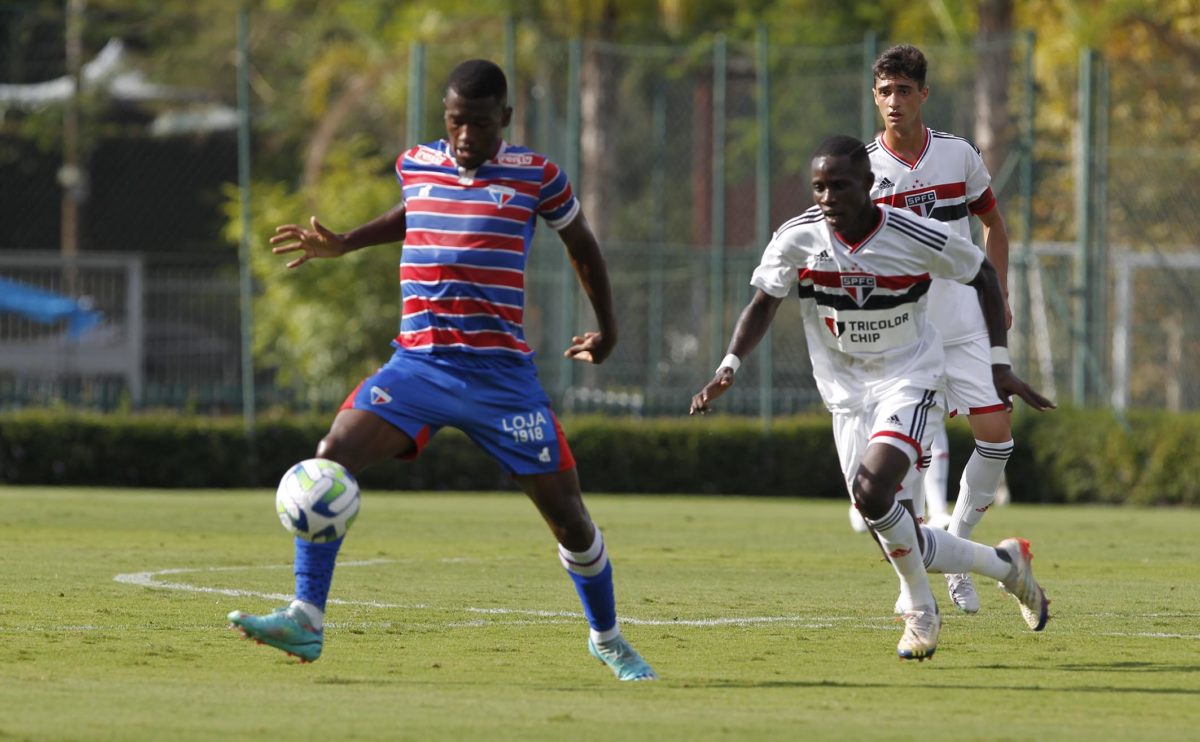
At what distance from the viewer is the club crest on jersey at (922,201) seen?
9805mm

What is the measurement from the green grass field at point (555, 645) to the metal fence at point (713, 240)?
7913 millimetres

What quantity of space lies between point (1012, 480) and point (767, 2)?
60.6 ft

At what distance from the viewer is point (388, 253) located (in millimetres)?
26797

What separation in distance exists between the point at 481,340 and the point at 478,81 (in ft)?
3.01

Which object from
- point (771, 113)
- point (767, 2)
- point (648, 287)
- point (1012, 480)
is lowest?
Answer: point (1012, 480)

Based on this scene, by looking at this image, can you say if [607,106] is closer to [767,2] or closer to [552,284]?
[552,284]

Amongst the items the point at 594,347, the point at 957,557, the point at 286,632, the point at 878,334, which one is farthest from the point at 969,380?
the point at 286,632

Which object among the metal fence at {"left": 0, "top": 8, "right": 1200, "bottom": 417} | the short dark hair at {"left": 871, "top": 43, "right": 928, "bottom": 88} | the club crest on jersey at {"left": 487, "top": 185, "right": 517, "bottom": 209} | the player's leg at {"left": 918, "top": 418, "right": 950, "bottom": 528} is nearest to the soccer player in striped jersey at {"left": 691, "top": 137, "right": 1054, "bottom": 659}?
the club crest on jersey at {"left": 487, "top": 185, "right": 517, "bottom": 209}

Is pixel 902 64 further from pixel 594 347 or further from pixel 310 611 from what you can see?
pixel 310 611

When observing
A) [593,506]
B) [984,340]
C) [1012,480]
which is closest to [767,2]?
[1012,480]

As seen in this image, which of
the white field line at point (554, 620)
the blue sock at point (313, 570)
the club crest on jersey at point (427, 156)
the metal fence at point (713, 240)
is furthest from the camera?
the metal fence at point (713, 240)

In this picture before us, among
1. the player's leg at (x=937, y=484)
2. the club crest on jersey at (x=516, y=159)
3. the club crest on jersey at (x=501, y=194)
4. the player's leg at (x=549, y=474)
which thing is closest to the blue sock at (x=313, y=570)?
the player's leg at (x=549, y=474)

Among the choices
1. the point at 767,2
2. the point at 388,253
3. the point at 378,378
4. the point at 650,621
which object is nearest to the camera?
the point at 378,378

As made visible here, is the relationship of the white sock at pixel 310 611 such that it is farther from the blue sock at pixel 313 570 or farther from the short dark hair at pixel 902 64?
the short dark hair at pixel 902 64
